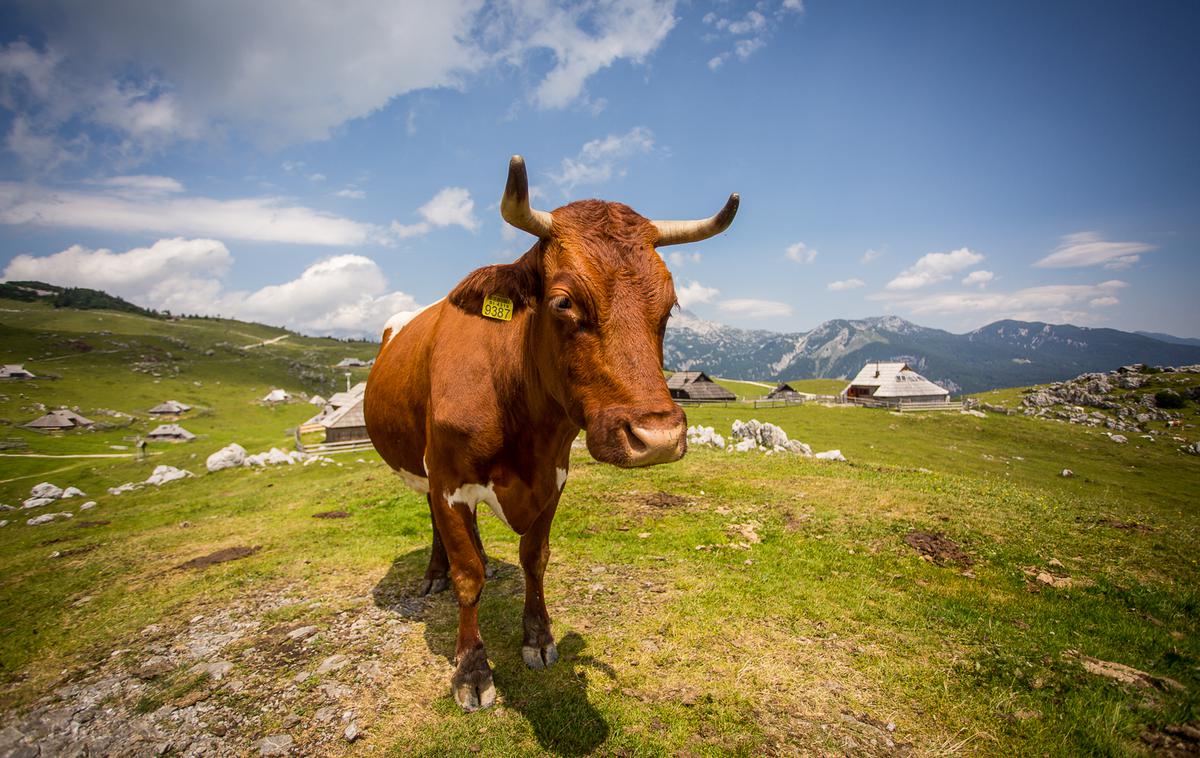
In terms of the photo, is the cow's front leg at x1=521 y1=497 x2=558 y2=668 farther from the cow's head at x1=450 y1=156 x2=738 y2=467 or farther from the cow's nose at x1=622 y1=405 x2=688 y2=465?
the cow's nose at x1=622 y1=405 x2=688 y2=465

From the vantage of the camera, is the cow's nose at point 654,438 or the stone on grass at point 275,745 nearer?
the cow's nose at point 654,438

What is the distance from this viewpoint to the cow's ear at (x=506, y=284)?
4.03 metres

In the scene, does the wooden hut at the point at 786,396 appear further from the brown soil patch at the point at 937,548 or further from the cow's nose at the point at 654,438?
the cow's nose at the point at 654,438

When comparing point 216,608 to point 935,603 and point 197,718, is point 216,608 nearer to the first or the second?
point 197,718

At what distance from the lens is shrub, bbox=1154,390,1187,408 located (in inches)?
1843

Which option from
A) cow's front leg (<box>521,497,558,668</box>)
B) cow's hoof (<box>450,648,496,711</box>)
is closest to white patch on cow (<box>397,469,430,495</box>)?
cow's front leg (<box>521,497,558,668</box>)

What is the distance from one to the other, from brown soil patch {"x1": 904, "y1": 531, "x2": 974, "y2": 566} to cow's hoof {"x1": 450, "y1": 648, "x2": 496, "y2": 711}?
6.85 m

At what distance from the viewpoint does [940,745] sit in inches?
148

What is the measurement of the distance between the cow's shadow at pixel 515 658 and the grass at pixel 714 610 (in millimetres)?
31

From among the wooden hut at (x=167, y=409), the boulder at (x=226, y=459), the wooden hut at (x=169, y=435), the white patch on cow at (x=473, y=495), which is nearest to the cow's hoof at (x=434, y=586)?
the white patch on cow at (x=473, y=495)

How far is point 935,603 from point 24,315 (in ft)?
542

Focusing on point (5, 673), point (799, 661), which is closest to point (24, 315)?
point (5, 673)

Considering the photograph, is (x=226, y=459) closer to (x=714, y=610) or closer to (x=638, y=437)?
(x=714, y=610)

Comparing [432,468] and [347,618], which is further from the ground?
[432,468]
